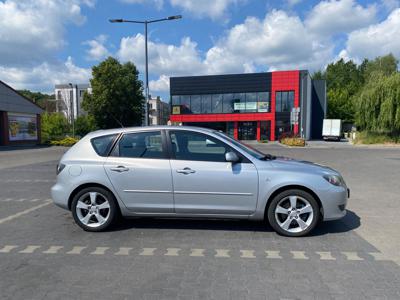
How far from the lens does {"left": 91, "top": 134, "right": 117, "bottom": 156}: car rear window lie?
490 centimetres

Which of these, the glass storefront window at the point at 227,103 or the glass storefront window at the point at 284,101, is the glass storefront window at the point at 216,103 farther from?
the glass storefront window at the point at 284,101

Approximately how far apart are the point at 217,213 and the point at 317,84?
5530 cm

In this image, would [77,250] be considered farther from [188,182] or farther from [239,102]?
[239,102]

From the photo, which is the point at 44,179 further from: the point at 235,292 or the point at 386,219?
the point at 386,219

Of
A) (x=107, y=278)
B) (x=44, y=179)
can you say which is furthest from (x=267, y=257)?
(x=44, y=179)

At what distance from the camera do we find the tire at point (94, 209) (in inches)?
190

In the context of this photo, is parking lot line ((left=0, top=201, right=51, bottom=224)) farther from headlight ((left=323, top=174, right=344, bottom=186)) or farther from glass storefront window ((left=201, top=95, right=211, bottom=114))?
glass storefront window ((left=201, top=95, right=211, bottom=114))

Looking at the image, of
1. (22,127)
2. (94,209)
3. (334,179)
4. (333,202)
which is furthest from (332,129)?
(94,209)

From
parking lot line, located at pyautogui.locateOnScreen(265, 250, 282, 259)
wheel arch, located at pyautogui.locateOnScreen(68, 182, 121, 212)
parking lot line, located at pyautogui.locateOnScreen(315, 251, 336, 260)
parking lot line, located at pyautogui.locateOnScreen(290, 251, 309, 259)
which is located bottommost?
parking lot line, located at pyautogui.locateOnScreen(265, 250, 282, 259)

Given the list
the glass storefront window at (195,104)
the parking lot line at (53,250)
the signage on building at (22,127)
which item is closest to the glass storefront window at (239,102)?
the glass storefront window at (195,104)

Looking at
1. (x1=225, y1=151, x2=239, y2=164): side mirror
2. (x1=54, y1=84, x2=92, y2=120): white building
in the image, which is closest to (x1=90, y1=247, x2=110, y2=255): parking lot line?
(x1=225, y1=151, x2=239, y2=164): side mirror

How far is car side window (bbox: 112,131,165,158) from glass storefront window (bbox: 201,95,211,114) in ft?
142

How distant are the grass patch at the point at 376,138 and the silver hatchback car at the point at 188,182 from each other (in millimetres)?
31250

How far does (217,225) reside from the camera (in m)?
5.10
